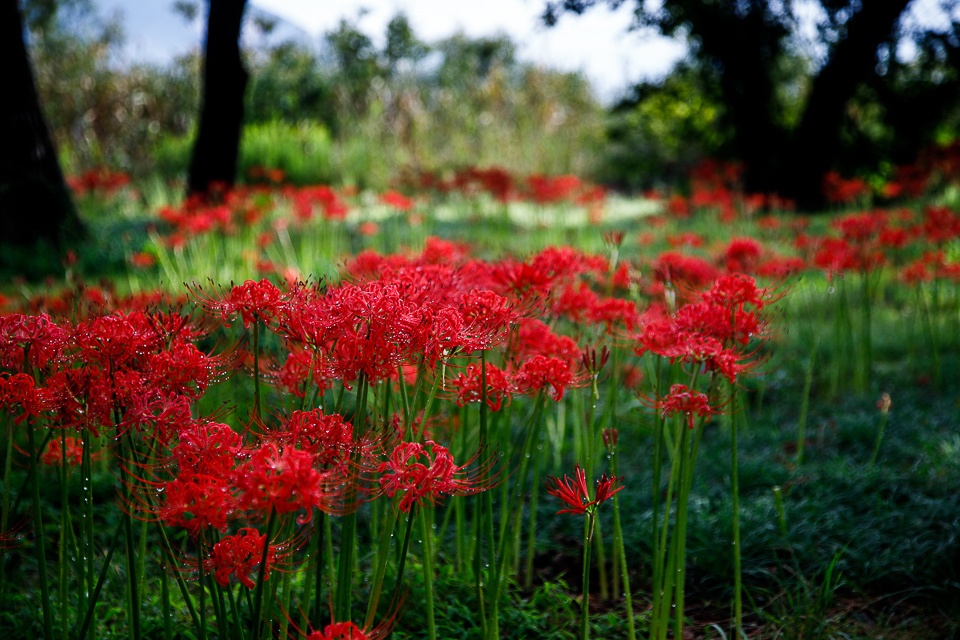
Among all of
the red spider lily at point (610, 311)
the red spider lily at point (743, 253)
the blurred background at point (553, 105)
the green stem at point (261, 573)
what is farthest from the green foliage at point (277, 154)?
the green stem at point (261, 573)

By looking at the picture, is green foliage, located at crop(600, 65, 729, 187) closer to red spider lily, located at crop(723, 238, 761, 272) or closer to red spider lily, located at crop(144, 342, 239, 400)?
red spider lily, located at crop(723, 238, 761, 272)

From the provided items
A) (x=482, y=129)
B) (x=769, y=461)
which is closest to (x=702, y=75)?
(x=482, y=129)

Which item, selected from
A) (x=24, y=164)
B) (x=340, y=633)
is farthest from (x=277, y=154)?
(x=340, y=633)

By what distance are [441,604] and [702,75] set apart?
422 inches

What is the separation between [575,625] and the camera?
191 centimetres

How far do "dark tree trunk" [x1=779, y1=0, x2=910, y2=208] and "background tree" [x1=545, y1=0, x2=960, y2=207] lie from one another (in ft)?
0.04

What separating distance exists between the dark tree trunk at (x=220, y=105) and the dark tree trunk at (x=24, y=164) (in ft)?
4.31

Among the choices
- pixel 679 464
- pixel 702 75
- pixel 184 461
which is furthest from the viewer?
pixel 702 75

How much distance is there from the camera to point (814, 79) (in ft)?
32.2

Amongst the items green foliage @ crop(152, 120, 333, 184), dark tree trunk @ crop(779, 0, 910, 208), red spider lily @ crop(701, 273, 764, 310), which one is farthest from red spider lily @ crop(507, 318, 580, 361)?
green foliage @ crop(152, 120, 333, 184)

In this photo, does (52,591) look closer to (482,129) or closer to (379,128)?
(379,128)

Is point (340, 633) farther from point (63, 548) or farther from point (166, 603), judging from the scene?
point (63, 548)

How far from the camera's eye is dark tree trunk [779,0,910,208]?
8445 mm

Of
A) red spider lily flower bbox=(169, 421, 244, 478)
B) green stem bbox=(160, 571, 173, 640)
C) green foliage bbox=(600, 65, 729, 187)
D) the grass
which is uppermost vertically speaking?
green foliage bbox=(600, 65, 729, 187)
